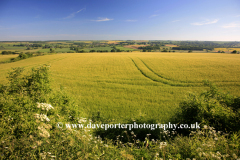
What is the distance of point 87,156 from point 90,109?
10229 millimetres

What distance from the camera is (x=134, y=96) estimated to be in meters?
16.5

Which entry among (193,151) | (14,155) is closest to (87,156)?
(14,155)

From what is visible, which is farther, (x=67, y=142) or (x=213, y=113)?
(x=213, y=113)

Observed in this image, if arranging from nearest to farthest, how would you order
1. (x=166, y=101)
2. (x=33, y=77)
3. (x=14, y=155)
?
(x=14, y=155), (x=33, y=77), (x=166, y=101)

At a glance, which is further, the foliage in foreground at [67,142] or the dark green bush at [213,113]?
the dark green bush at [213,113]

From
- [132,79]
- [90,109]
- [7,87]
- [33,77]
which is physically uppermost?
[33,77]

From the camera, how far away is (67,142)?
151 inches

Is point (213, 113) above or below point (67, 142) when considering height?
below

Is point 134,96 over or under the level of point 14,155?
under

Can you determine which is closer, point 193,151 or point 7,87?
point 193,151

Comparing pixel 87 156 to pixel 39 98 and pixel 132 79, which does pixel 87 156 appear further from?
pixel 132 79

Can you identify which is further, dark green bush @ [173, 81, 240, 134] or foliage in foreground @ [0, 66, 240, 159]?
dark green bush @ [173, 81, 240, 134]

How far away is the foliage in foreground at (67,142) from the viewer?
134 inches

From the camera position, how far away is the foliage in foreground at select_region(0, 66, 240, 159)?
3.39 m
